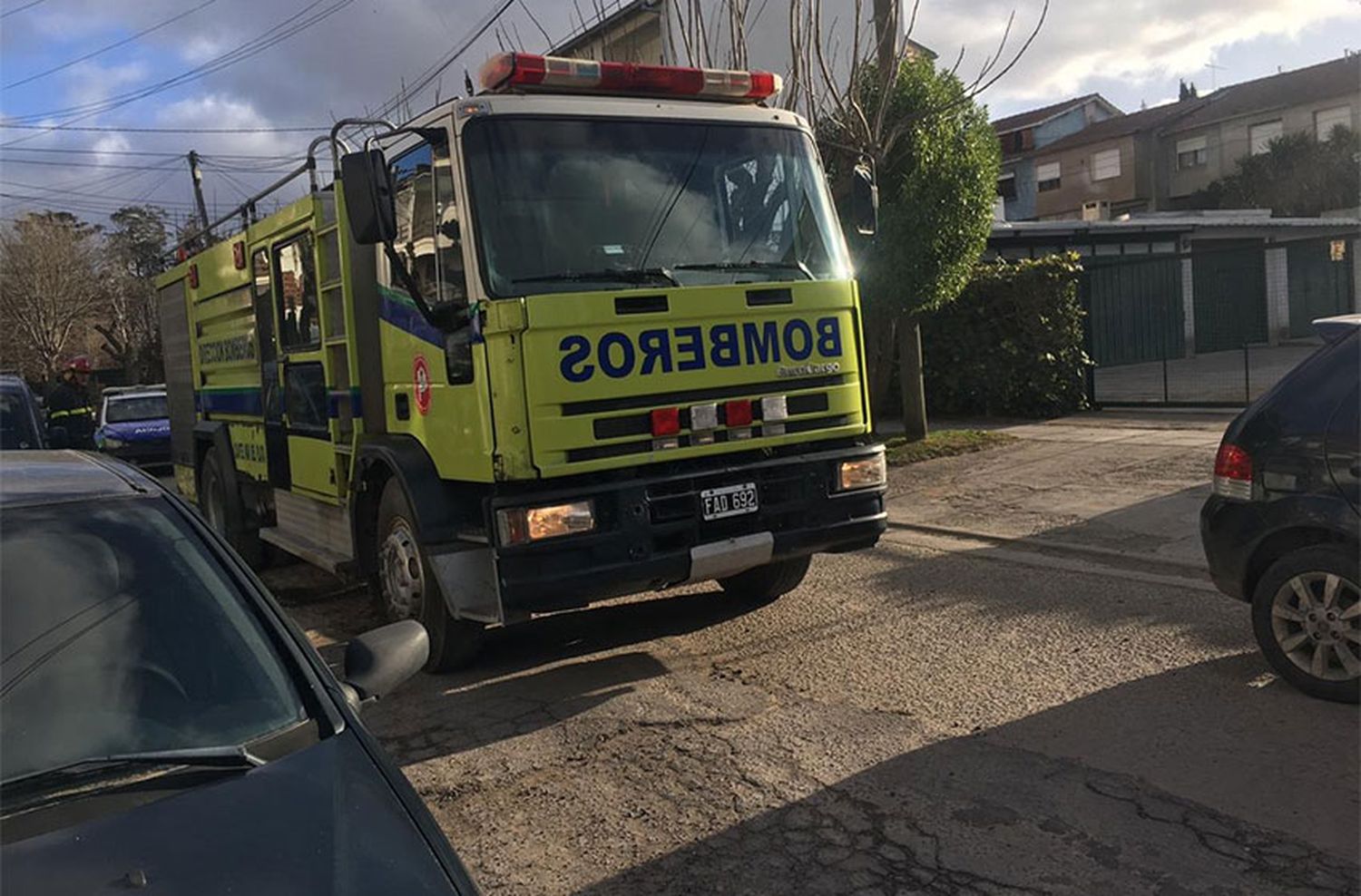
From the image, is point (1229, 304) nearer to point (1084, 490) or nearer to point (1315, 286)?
point (1315, 286)

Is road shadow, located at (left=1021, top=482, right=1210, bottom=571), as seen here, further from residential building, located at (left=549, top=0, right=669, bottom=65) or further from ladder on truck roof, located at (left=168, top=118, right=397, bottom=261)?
residential building, located at (left=549, top=0, right=669, bottom=65)

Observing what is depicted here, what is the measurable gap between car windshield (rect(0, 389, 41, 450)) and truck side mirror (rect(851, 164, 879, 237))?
282 inches

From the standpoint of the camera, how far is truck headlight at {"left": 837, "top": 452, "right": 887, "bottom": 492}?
5816 mm

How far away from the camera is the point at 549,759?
4605mm

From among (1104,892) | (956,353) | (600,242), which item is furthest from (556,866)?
(956,353)

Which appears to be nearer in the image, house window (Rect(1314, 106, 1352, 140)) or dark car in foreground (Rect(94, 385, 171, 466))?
dark car in foreground (Rect(94, 385, 171, 466))

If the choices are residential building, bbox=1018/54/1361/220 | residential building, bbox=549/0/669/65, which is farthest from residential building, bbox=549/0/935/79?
residential building, bbox=1018/54/1361/220

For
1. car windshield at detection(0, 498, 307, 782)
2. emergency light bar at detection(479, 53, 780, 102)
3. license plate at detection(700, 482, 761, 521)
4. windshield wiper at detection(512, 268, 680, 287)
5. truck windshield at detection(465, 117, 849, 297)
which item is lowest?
license plate at detection(700, 482, 761, 521)

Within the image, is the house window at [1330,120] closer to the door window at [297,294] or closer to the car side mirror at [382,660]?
the door window at [297,294]

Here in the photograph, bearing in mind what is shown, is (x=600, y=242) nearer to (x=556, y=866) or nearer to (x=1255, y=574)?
(x=556, y=866)

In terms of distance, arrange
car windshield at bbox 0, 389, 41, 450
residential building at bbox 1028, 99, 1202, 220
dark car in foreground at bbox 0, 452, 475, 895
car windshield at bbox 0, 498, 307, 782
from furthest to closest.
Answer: residential building at bbox 1028, 99, 1202, 220 → car windshield at bbox 0, 389, 41, 450 → car windshield at bbox 0, 498, 307, 782 → dark car in foreground at bbox 0, 452, 475, 895

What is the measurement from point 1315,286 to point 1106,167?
21.5m

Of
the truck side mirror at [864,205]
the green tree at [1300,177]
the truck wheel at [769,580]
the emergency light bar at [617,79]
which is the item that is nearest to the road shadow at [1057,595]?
the truck wheel at [769,580]

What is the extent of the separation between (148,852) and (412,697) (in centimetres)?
369
